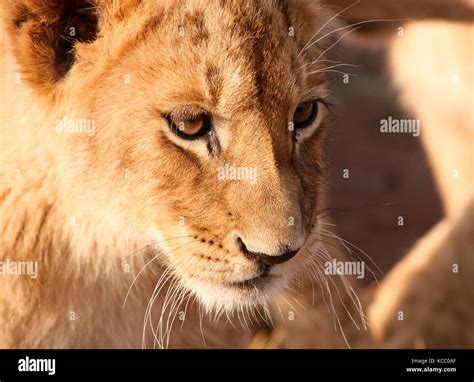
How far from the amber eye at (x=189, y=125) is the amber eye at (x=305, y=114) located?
279 millimetres

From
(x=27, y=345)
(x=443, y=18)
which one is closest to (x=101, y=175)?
(x=27, y=345)

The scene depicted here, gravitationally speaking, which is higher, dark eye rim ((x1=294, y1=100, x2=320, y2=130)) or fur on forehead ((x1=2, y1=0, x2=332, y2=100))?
fur on forehead ((x1=2, y1=0, x2=332, y2=100))

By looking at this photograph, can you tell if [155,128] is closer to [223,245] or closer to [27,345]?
[223,245]

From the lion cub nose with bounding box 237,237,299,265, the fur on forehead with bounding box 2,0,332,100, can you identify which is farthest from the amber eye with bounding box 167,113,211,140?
the lion cub nose with bounding box 237,237,299,265

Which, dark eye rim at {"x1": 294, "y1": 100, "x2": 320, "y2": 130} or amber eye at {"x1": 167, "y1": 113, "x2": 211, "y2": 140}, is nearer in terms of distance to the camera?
amber eye at {"x1": 167, "y1": 113, "x2": 211, "y2": 140}

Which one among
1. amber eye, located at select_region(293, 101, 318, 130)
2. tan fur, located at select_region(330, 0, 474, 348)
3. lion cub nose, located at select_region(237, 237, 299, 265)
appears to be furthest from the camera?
tan fur, located at select_region(330, 0, 474, 348)

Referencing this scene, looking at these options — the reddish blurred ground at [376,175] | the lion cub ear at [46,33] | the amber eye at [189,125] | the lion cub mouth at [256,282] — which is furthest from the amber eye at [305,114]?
the reddish blurred ground at [376,175]

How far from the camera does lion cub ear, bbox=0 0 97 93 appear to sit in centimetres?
213

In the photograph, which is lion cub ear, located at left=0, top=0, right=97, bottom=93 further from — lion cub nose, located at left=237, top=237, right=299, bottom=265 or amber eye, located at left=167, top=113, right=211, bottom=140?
lion cub nose, located at left=237, top=237, right=299, bottom=265

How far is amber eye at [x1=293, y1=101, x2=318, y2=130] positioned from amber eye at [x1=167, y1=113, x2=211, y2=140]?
279 millimetres

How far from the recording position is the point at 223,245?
6.95ft

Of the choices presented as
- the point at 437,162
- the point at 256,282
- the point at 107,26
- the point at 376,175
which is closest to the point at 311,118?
the point at 256,282

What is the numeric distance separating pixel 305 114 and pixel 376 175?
9.27 ft

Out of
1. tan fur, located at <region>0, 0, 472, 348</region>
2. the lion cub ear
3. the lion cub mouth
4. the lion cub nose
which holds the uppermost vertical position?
the lion cub ear
